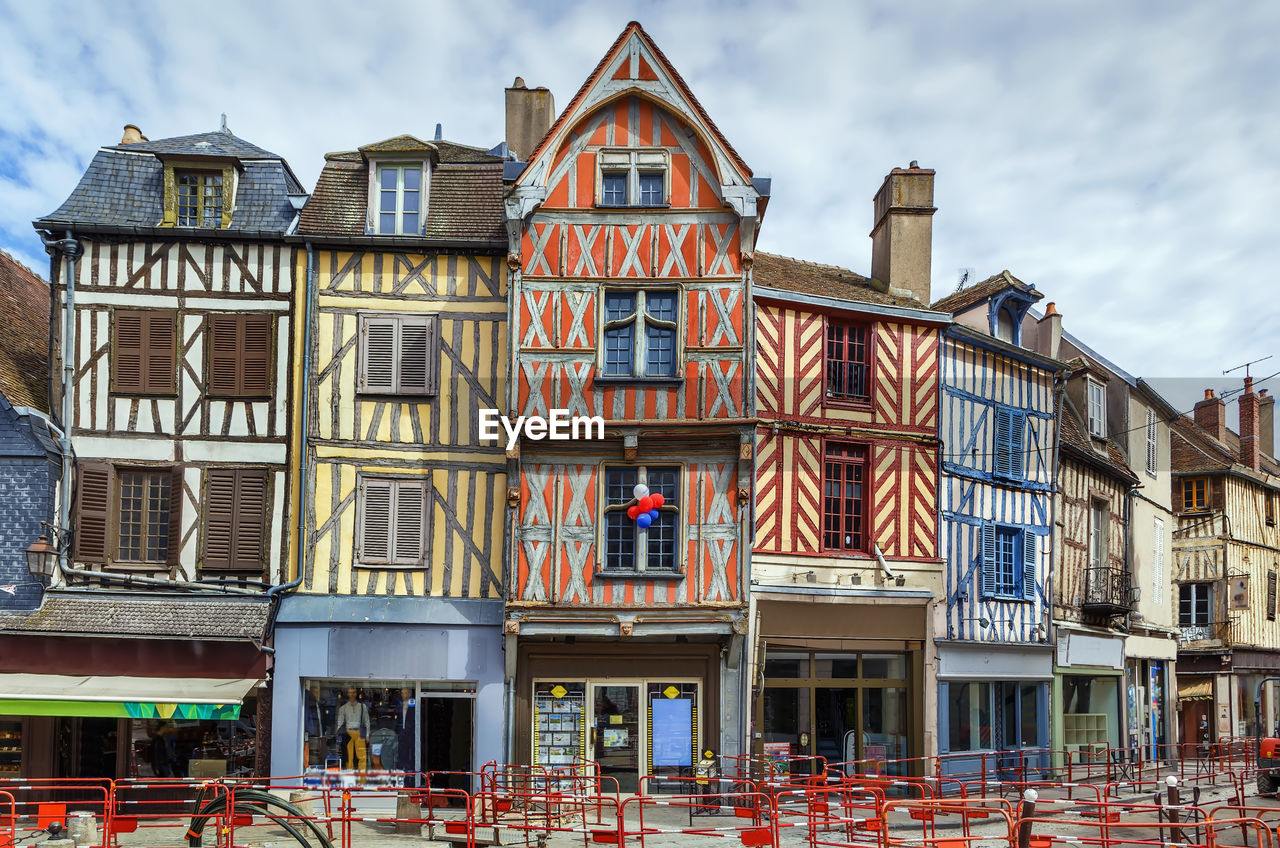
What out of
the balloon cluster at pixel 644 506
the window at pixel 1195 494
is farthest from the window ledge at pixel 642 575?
the window at pixel 1195 494

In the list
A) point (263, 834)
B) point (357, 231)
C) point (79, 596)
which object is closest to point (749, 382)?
point (357, 231)

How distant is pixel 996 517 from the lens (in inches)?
836

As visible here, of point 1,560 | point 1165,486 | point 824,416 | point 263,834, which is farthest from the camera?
point 1165,486

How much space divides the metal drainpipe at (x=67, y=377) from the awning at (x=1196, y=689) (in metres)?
25.6

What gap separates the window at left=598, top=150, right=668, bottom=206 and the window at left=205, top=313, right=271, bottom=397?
554 cm

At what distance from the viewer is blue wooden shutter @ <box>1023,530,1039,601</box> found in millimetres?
21531

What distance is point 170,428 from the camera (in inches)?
698

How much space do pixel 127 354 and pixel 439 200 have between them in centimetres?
517

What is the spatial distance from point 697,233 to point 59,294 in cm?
947

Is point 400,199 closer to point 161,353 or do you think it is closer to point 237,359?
point 237,359

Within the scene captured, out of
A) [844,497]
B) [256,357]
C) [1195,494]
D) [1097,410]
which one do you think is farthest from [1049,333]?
[256,357]

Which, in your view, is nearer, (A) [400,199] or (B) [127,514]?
(B) [127,514]

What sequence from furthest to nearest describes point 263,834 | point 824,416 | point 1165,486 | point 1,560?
point 1165,486, point 824,416, point 1,560, point 263,834

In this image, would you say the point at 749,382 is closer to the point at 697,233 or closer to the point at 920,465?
the point at 697,233
